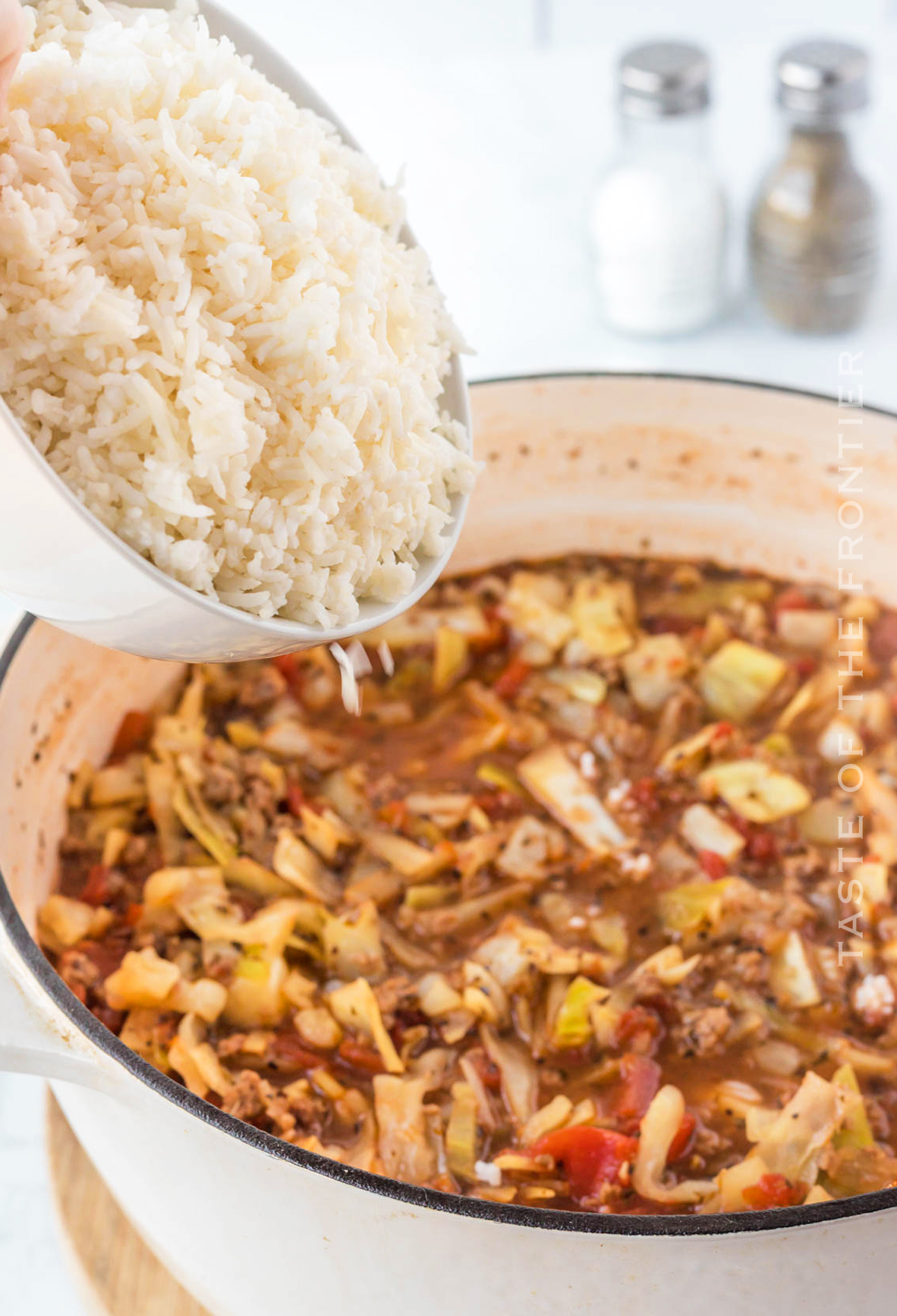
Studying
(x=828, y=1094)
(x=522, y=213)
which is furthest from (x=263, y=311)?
(x=522, y=213)

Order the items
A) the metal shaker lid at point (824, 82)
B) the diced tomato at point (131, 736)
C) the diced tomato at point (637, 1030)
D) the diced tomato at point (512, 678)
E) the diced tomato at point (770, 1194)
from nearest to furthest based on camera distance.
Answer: the diced tomato at point (770, 1194) → the diced tomato at point (637, 1030) → the diced tomato at point (131, 736) → the diced tomato at point (512, 678) → the metal shaker lid at point (824, 82)

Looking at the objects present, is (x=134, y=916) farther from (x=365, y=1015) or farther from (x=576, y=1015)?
(x=576, y=1015)

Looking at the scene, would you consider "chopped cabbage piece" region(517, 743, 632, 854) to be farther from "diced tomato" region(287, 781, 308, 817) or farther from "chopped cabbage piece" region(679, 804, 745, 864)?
"diced tomato" region(287, 781, 308, 817)

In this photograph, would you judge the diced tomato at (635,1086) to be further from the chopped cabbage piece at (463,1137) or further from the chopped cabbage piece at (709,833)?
the chopped cabbage piece at (709,833)

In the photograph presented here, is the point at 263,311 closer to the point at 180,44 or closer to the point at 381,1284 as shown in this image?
the point at 180,44

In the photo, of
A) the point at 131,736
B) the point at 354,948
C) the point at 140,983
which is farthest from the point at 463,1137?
the point at 131,736

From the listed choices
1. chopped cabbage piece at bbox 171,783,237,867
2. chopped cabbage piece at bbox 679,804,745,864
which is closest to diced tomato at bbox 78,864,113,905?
chopped cabbage piece at bbox 171,783,237,867

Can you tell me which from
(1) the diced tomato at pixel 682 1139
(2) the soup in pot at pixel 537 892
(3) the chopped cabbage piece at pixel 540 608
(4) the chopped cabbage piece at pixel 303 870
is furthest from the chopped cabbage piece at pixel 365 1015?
(3) the chopped cabbage piece at pixel 540 608
